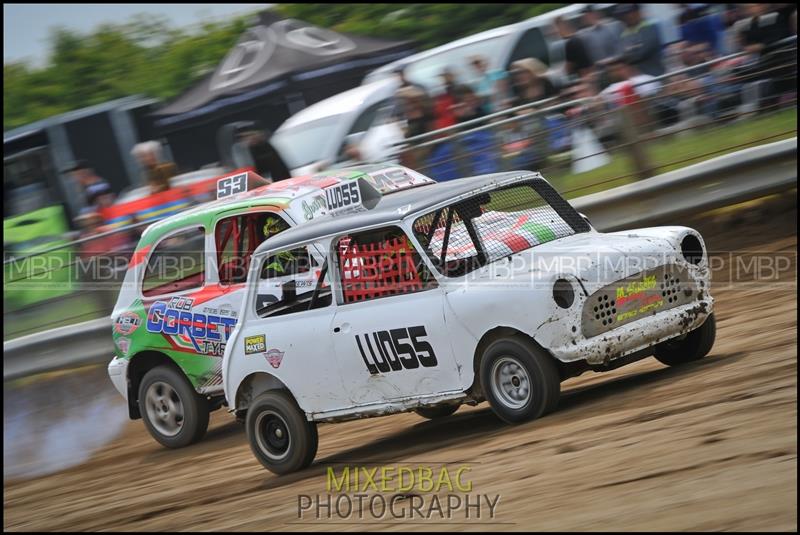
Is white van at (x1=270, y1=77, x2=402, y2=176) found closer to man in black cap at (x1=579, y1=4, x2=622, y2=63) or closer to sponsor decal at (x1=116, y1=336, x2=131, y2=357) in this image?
A: man in black cap at (x1=579, y1=4, x2=622, y2=63)

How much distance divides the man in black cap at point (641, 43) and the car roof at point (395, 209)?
19.8 ft

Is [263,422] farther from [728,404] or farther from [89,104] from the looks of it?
[89,104]

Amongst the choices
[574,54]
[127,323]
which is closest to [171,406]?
[127,323]

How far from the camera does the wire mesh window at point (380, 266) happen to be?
6.89 m

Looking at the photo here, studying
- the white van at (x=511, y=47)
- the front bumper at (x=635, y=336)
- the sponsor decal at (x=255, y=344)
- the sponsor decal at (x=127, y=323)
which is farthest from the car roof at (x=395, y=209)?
the white van at (x=511, y=47)

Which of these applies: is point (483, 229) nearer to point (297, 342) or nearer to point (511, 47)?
point (297, 342)

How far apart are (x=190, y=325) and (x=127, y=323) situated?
2.66ft

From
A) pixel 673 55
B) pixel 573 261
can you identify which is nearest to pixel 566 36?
pixel 673 55

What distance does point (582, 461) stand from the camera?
5555 mm

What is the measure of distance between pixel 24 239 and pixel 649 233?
11677 mm

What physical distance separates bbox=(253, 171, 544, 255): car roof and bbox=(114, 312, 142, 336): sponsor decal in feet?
7.66

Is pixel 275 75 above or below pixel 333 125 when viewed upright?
above

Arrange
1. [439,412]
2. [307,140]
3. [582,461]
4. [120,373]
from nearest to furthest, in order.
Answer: [582,461] < [439,412] < [120,373] < [307,140]

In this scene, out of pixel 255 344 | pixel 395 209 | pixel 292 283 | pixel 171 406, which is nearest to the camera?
pixel 395 209
